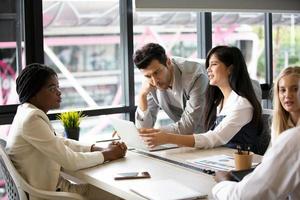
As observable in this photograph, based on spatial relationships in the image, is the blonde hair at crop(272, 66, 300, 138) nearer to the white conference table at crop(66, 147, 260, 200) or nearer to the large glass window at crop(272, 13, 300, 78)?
the white conference table at crop(66, 147, 260, 200)

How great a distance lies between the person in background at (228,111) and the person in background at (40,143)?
1.39ft

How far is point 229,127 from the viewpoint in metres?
2.72

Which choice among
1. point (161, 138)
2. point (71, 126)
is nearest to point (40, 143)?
point (161, 138)

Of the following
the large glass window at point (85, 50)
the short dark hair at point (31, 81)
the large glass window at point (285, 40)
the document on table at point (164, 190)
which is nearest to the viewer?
the document on table at point (164, 190)

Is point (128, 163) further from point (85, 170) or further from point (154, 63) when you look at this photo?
point (154, 63)

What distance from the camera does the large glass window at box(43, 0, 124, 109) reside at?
12.3ft

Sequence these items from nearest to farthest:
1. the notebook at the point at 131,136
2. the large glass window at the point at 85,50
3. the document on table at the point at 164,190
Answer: the document on table at the point at 164,190
the notebook at the point at 131,136
the large glass window at the point at 85,50

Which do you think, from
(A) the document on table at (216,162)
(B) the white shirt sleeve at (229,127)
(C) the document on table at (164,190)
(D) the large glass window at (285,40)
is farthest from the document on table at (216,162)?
(D) the large glass window at (285,40)

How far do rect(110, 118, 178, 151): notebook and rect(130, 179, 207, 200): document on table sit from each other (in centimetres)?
59

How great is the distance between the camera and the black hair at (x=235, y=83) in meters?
2.77

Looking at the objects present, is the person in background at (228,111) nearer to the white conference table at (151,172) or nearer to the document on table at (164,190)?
the white conference table at (151,172)

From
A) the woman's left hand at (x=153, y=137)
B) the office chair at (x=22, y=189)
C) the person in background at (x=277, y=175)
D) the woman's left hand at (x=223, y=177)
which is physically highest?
the person in background at (x=277, y=175)

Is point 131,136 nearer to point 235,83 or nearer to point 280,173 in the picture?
point 235,83

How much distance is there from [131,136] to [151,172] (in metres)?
0.48
